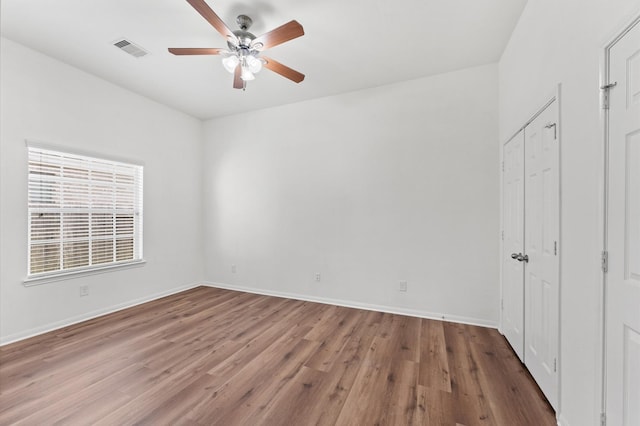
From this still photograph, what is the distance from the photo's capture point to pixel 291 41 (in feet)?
8.69

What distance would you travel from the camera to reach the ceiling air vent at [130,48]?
2.67 metres

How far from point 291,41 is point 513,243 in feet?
9.82

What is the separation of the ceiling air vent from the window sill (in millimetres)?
2675

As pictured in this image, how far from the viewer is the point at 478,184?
3.08 meters

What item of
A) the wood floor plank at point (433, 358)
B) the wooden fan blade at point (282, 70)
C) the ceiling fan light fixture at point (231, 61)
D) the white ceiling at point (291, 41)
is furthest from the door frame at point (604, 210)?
the ceiling fan light fixture at point (231, 61)

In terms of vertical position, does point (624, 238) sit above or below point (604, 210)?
below

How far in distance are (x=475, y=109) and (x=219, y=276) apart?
476 centimetres

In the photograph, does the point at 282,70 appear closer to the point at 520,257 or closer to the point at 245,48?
the point at 245,48

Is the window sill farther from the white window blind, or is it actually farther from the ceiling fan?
the ceiling fan

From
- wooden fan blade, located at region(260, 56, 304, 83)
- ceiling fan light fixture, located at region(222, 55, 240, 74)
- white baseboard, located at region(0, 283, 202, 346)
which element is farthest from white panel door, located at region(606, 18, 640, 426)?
white baseboard, located at region(0, 283, 202, 346)

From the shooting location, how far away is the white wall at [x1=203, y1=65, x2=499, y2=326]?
10.2 ft

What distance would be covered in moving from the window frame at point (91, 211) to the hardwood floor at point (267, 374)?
0.68m

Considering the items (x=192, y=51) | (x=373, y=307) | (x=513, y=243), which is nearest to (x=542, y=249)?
(x=513, y=243)

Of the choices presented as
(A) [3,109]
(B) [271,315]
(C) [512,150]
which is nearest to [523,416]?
(C) [512,150]
